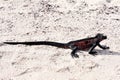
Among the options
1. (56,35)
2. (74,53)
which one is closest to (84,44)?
(74,53)

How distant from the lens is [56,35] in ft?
18.7

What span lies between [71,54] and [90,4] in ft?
7.07

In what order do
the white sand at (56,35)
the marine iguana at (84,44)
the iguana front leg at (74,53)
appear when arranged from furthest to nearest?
the marine iguana at (84,44) → the iguana front leg at (74,53) → the white sand at (56,35)

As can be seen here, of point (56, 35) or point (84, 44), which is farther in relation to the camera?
point (56, 35)

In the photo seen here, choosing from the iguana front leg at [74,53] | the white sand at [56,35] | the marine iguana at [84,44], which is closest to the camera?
the white sand at [56,35]

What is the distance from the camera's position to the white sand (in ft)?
15.0

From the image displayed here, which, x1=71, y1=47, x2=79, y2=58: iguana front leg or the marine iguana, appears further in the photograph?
the marine iguana

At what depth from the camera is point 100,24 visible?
610 cm

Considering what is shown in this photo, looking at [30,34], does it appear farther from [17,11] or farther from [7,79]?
[7,79]

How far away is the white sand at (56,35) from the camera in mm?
4559

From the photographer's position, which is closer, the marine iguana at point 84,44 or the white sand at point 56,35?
the white sand at point 56,35

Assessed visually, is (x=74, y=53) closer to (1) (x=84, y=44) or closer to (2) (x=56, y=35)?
(1) (x=84, y=44)

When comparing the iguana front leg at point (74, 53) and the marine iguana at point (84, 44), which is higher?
the marine iguana at point (84, 44)

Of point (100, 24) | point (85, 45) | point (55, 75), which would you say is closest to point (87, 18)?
point (100, 24)
